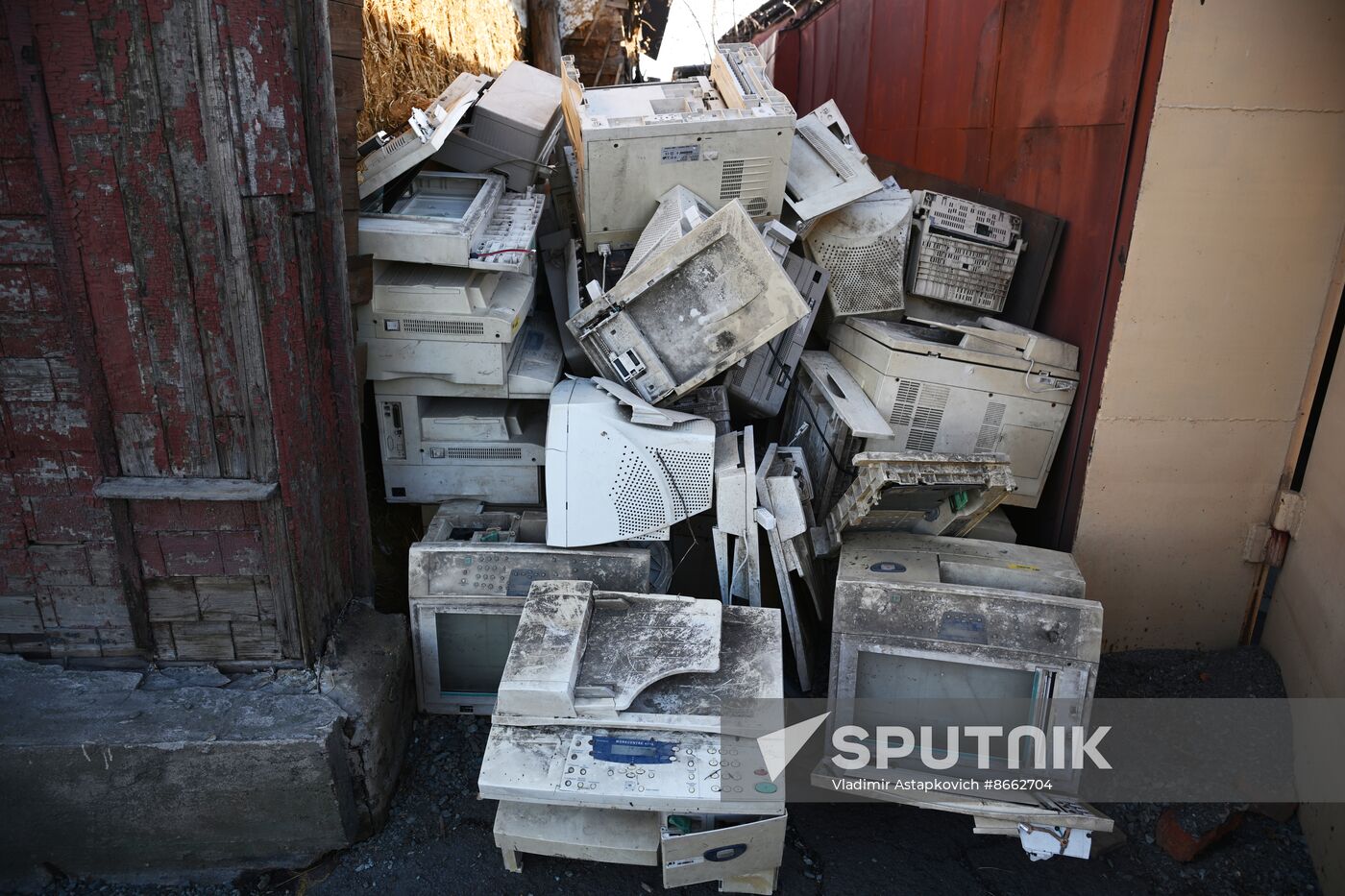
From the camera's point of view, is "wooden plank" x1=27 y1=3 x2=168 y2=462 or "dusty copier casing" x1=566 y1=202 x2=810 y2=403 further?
"dusty copier casing" x1=566 y1=202 x2=810 y2=403

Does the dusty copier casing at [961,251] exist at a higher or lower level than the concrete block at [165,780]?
higher

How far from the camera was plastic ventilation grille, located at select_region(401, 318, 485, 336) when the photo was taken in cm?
311

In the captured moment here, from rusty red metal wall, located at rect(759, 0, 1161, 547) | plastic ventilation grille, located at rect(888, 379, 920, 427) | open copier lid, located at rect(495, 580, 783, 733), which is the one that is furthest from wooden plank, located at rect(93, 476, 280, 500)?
rusty red metal wall, located at rect(759, 0, 1161, 547)

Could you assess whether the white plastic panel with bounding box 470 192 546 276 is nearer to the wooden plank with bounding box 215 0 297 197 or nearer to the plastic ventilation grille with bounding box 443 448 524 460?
the plastic ventilation grille with bounding box 443 448 524 460

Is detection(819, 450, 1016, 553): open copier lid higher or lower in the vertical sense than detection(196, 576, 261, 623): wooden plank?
higher

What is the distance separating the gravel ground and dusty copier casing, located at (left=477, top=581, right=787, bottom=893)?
245 mm

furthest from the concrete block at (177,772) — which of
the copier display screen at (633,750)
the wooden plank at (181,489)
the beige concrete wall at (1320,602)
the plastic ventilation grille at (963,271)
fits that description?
the beige concrete wall at (1320,602)

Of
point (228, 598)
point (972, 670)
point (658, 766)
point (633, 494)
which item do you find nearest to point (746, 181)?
point (633, 494)

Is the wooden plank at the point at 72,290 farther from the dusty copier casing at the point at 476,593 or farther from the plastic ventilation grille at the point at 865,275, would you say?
the plastic ventilation grille at the point at 865,275

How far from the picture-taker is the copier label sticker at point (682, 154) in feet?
10.9

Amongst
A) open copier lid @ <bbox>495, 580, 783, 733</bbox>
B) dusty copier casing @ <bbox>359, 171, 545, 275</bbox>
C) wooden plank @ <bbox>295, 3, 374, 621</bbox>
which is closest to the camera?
open copier lid @ <bbox>495, 580, 783, 733</bbox>

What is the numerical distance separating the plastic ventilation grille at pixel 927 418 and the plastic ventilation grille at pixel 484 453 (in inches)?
60.5

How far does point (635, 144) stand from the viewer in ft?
10.7

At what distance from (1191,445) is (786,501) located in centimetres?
162
